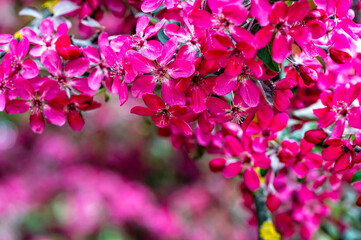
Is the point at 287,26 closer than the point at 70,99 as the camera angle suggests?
Yes

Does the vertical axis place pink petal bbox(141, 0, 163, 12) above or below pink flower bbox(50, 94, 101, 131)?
above

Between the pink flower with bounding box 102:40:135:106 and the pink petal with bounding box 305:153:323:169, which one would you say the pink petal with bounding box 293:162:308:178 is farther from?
the pink flower with bounding box 102:40:135:106

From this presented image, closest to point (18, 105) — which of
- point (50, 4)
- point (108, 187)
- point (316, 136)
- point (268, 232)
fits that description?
point (50, 4)

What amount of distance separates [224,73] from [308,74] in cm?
17

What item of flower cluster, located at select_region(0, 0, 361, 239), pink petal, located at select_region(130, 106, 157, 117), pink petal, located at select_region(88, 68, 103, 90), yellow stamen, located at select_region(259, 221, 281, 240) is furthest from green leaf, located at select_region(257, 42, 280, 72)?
yellow stamen, located at select_region(259, 221, 281, 240)

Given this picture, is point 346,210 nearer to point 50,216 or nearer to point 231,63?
point 231,63

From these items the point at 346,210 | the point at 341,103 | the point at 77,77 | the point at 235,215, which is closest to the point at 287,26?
the point at 341,103

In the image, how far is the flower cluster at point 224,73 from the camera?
1.81 ft

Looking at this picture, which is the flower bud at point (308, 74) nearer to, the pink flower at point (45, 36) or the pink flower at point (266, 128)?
the pink flower at point (266, 128)

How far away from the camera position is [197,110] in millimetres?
610

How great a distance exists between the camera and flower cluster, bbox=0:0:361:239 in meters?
0.55

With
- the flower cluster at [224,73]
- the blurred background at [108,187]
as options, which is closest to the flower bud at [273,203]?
the flower cluster at [224,73]

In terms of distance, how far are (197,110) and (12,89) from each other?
0.36 meters

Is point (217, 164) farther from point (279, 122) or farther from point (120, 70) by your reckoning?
point (120, 70)
